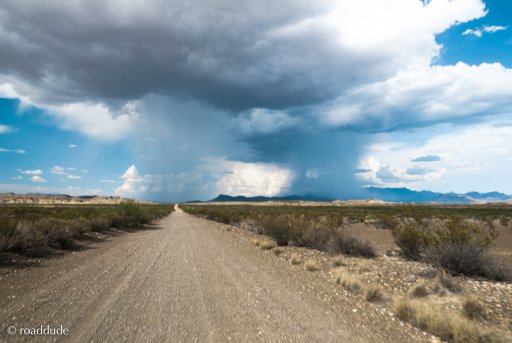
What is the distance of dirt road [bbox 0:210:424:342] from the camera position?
231 inches

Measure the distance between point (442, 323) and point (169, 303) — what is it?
5.61m

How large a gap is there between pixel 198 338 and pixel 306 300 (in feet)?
11.2

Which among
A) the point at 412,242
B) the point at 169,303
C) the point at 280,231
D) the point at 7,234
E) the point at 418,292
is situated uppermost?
the point at 7,234

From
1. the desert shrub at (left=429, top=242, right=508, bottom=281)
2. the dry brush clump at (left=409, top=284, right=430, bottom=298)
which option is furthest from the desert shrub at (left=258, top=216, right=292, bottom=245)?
the dry brush clump at (left=409, top=284, right=430, bottom=298)

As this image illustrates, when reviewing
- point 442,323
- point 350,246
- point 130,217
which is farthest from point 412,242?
point 130,217

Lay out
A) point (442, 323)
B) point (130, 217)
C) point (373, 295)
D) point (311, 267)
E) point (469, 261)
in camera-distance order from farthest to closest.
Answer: point (130, 217)
point (311, 267)
point (469, 261)
point (373, 295)
point (442, 323)

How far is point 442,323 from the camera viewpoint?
6270 millimetres

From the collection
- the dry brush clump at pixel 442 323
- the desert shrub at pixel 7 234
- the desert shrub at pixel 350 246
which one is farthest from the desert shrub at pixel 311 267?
the desert shrub at pixel 7 234

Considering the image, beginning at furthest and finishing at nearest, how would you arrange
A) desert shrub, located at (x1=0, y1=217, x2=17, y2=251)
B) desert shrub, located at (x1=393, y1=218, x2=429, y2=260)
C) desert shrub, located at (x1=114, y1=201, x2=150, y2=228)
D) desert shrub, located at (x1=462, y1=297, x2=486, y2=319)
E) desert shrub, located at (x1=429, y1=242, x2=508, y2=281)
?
desert shrub, located at (x1=114, y1=201, x2=150, y2=228) → desert shrub, located at (x1=393, y1=218, x2=429, y2=260) → desert shrub, located at (x1=0, y1=217, x2=17, y2=251) → desert shrub, located at (x1=429, y1=242, x2=508, y2=281) → desert shrub, located at (x1=462, y1=297, x2=486, y2=319)

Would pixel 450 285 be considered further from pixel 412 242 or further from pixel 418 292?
pixel 412 242

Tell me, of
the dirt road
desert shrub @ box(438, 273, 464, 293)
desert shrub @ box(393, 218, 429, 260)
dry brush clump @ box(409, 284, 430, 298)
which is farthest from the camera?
desert shrub @ box(393, 218, 429, 260)

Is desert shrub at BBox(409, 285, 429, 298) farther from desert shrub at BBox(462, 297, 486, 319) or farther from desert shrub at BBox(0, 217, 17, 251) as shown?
desert shrub at BBox(0, 217, 17, 251)

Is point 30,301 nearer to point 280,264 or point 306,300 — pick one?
point 306,300

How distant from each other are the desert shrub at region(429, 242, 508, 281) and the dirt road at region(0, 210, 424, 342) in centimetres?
461
